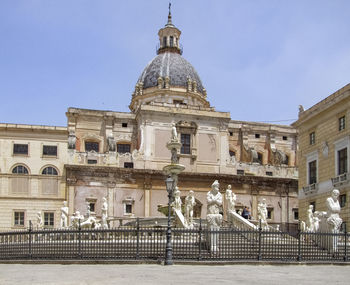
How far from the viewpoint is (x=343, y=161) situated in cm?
3134

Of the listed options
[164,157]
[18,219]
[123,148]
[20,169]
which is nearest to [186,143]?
[164,157]

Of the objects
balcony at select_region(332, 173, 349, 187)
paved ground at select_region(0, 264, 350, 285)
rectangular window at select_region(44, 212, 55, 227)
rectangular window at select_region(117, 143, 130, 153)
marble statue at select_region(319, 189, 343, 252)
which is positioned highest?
rectangular window at select_region(117, 143, 130, 153)

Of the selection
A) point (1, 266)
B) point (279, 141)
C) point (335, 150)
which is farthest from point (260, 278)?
point (279, 141)

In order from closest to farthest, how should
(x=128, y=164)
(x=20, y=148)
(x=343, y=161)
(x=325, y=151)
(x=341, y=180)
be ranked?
(x=341, y=180)
(x=343, y=161)
(x=325, y=151)
(x=20, y=148)
(x=128, y=164)

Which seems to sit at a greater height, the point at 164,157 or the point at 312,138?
the point at 312,138

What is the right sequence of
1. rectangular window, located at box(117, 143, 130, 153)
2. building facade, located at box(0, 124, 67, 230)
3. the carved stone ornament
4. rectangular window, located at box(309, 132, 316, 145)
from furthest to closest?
rectangular window, located at box(117, 143, 130, 153) → building facade, located at box(0, 124, 67, 230) → rectangular window, located at box(309, 132, 316, 145) → the carved stone ornament

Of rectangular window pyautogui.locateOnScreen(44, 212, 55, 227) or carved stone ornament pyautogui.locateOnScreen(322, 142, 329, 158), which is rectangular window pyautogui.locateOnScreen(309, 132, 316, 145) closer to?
carved stone ornament pyautogui.locateOnScreen(322, 142, 329, 158)

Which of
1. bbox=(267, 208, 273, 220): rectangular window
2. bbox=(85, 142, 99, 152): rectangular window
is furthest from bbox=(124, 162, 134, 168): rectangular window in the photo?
bbox=(267, 208, 273, 220): rectangular window

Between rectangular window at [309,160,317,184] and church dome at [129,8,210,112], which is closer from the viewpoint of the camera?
rectangular window at [309,160,317,184]

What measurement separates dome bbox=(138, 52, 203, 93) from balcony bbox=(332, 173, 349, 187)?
23429 mm

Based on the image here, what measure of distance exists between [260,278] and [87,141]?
117ft

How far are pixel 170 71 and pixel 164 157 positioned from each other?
10.8 metres

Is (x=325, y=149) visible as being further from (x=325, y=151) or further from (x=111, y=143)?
(x=111, y=143)

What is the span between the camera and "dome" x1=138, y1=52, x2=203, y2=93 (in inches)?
2067
